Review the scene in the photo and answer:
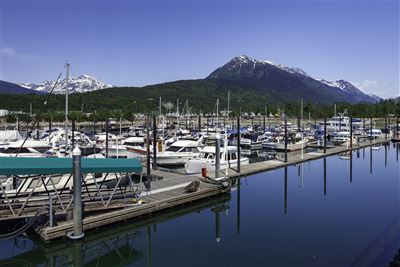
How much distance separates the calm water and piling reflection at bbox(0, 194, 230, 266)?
0.15ft

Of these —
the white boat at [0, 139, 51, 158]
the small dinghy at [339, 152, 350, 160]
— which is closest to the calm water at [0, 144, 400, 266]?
the white boat at [0, 139, 51, 158]

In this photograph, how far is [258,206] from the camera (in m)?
28.5

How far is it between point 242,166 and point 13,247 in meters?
24.7

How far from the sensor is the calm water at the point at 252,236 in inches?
722

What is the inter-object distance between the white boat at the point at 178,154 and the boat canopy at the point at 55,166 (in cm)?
1788

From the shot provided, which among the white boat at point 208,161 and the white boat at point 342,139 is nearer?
the white boat at point 208,161

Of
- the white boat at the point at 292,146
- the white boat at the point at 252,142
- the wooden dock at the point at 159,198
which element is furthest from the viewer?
the white boat at the point at 252,142

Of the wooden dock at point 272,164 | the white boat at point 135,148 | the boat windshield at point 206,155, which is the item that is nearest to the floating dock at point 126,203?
the wooden dock at point 272,164

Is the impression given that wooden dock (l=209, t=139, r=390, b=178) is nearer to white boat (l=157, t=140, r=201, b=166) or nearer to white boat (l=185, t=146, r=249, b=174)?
white boat (l=185, t=146, r=249, b=174)

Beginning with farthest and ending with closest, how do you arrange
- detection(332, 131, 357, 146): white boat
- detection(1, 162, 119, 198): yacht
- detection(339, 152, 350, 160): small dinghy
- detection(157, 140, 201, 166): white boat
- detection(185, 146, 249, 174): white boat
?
detection(332, 131, 357, 146): white boat → detection(339, 152, 350, 160): small dinghy → detection(157, 140, 201, 166): white boat → detection(185, 146, 249, 174): white boat → detection(1, 162, 119, 198): yacht

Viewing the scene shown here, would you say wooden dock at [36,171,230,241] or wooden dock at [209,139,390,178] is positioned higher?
wooden dock at [209,139,390,178]

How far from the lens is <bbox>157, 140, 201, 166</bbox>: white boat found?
40906mm

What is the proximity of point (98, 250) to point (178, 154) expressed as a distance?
22.1 meters

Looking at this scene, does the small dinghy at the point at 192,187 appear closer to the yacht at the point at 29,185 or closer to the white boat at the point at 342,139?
the yacht at the point at 29,185
